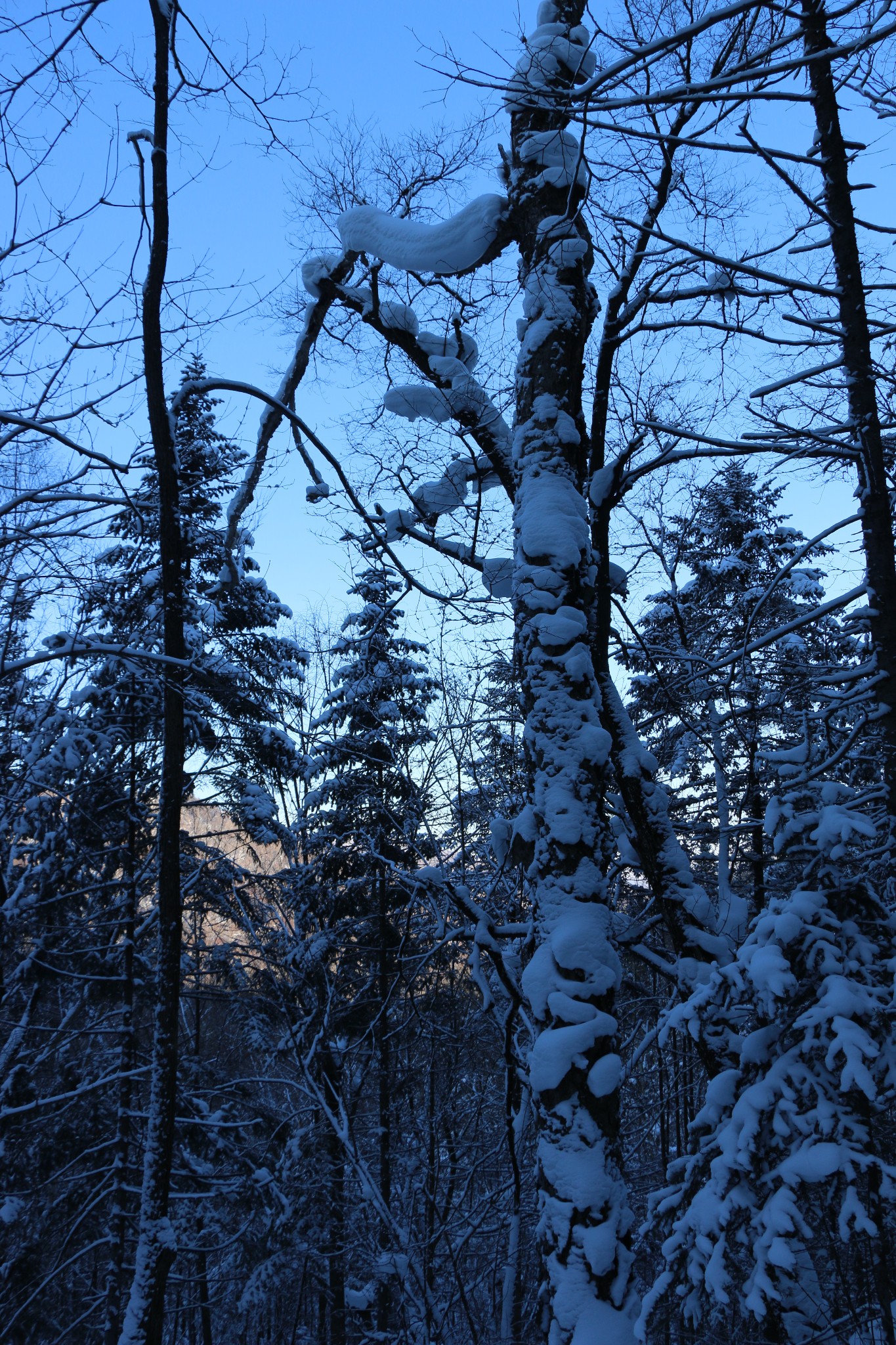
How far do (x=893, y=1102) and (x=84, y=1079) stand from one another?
11.0 meters

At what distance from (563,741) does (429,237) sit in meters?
3.36

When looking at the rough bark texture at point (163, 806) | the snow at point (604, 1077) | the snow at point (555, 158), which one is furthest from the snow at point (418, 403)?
the snow at point (604, 1077)

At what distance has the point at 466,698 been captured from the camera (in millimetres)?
9086

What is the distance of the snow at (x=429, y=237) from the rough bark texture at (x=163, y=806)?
228 centimetres

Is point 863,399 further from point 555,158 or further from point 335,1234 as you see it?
point 335,1234

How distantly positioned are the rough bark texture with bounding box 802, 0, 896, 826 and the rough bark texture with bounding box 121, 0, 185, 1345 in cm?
476

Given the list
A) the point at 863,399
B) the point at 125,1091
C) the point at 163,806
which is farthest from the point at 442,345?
the point at 125,1091

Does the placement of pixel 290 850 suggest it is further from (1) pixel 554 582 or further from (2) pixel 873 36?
(2) pixel 873 36

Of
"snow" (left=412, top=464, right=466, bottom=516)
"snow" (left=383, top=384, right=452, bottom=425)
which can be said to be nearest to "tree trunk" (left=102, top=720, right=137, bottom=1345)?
"snow" (left=412, top=464, right=466, bottom=516)

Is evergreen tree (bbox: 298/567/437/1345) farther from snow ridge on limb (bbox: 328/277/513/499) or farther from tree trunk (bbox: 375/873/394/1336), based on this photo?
snow ridge on limb (bbox: 328/277/513/499)

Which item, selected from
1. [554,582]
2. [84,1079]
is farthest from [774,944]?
[84,1079]

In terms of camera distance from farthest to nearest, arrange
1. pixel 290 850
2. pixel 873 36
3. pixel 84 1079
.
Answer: pixel 290 850
pixel 84 1079
pixel 873 36

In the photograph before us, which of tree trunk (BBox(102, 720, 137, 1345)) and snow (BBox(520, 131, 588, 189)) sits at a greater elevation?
snow (BBox(520, 131, 588, 189))

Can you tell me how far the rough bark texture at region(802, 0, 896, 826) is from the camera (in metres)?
5.08
